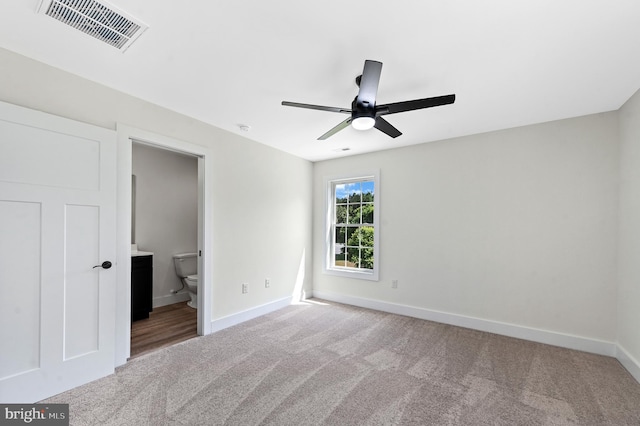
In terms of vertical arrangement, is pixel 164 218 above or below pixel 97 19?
below

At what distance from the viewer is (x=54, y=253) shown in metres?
2.09

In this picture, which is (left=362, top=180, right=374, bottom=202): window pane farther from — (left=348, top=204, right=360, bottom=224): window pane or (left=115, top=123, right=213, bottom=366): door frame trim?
(left=115, top=123, right=213, bottom=366): door frame trim

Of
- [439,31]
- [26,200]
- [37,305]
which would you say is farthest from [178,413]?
[439,31]

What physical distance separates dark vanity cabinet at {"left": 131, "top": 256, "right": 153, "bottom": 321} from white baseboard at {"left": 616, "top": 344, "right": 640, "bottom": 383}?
5.25 meters

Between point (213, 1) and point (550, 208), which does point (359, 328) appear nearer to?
point (550, 208)

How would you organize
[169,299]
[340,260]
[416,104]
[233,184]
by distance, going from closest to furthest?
[416,104] < [233,184] < [169,299] < [340,260]

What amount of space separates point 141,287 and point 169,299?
0.82m

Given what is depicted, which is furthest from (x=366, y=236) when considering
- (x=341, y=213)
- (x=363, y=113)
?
(x=363, y=113)

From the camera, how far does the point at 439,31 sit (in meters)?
1.73

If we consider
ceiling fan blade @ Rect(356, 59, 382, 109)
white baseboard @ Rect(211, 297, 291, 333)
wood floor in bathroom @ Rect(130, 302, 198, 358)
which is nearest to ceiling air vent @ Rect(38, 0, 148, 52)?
ceiling fan blade @ Rect(356, 59, 382, 109)

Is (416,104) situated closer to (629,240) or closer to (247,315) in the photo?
(629,240)

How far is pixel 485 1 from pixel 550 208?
257 cm

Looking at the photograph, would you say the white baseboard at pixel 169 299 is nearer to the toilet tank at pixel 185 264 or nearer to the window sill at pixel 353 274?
the toilet tank at pixel 185 264

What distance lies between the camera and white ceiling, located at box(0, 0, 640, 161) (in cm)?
158
